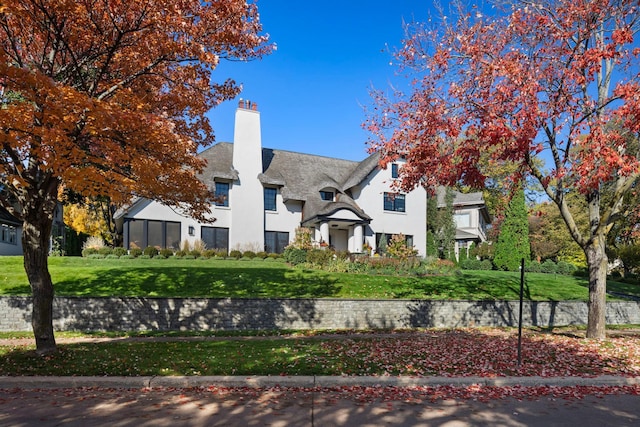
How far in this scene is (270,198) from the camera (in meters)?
26.9

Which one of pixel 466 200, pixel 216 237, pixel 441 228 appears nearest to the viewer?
pixel 216 237

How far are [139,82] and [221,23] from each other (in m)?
2.50

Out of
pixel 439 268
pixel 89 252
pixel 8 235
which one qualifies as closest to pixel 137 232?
pixel 89 252

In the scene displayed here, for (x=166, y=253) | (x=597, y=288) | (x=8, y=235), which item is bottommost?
(x=597, y=288)

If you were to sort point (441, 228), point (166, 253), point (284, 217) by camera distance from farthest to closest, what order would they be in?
1. point (441, 228)
2. point (284, 217)
3. point (166, 253)

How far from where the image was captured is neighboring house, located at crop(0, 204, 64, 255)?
83.7ft

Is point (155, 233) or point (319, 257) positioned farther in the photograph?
point (155, 233)

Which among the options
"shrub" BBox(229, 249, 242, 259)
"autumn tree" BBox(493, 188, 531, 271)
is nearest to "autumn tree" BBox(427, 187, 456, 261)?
"autumn tree" BBox(493, 188, 531, 271)

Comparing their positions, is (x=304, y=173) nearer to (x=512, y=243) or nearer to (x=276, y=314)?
(x=512, y=243)

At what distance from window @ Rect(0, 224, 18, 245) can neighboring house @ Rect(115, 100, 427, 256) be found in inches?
312

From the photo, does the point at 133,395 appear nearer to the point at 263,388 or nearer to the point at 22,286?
the point at 263,388

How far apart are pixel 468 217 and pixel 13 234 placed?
35.7m

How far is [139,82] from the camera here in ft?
30.6

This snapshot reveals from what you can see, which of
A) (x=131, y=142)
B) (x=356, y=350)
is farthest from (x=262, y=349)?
(x=131, y=142)
